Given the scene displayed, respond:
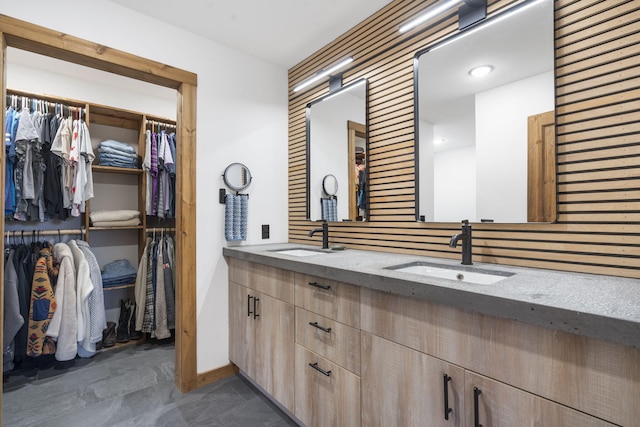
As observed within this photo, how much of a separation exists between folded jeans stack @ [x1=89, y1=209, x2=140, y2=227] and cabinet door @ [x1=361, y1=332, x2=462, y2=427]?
111 inches

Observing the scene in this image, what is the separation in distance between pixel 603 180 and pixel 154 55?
109 inches

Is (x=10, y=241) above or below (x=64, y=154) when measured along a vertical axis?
below

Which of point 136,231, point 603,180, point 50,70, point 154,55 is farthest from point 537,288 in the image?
point 50,70

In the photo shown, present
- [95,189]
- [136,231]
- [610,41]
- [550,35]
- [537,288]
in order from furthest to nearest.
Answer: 1. [136,231]
2. [95,189]
3. [550,35]
4. [610,41]
5. [537,288]

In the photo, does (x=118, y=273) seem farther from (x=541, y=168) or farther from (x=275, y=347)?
(x=541, y=168)

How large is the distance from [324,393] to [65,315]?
243 cm

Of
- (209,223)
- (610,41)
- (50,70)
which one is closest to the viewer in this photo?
(610,41)

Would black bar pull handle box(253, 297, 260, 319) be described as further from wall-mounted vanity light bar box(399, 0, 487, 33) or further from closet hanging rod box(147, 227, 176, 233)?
wall-mounted vanity light bar box(399, 0, 487, 33)

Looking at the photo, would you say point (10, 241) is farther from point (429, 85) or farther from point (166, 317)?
point (429, 85)

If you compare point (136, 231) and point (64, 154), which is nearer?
point (64, 154)

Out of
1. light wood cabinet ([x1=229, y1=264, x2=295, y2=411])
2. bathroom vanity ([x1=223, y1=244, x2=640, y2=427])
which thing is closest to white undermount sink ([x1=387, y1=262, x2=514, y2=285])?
bathroom vanity ([x1=223, y1=244, x2=640, y2=427])

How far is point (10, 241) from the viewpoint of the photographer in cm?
278

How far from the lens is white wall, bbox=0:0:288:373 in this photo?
2053mm

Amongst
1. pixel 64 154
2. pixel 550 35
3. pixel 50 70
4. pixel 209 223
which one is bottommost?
pixel 209 223
